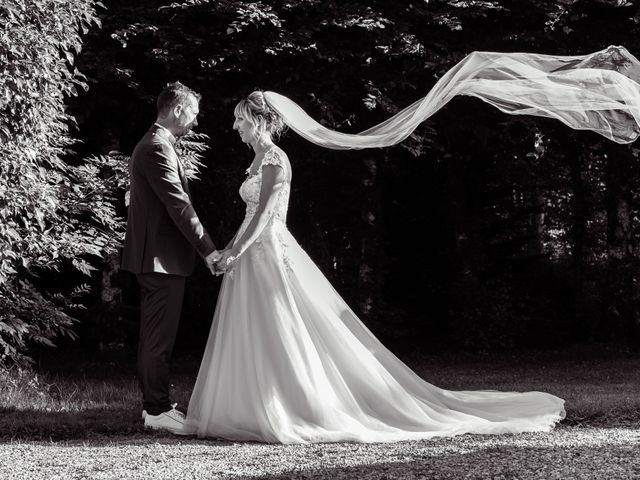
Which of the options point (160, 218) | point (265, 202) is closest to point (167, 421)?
point (160, 218)

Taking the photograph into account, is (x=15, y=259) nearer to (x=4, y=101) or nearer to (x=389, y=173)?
(x=4, y=101)

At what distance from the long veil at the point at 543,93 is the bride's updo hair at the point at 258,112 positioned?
0.07 metres

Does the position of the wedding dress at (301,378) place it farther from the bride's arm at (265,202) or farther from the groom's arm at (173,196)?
the groom's arm at (173,196)

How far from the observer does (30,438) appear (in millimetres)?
6652

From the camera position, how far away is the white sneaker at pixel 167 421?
265 inches

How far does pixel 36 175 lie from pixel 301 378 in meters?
4.30

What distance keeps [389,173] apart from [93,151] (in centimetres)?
606

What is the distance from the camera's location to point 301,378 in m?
6.59

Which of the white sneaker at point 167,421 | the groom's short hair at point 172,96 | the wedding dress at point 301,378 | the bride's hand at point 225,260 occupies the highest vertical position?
the groom's short hair at point 172,96

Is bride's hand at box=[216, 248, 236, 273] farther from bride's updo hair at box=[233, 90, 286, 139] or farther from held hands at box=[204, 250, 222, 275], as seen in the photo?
bride's updo hair at box=[233, 90, 286, 139]

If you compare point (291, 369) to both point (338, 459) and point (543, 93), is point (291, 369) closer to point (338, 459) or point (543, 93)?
point (338, 459)

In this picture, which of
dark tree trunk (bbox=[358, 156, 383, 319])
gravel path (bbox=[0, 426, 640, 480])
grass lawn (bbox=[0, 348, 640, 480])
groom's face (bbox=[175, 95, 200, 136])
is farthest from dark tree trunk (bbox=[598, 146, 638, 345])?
groom's face (bbox=[175, 95, 200, 136])

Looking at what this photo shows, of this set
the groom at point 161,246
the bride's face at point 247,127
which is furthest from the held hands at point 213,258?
the bride's face at point 247,127

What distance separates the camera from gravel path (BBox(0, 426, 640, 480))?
508cm
